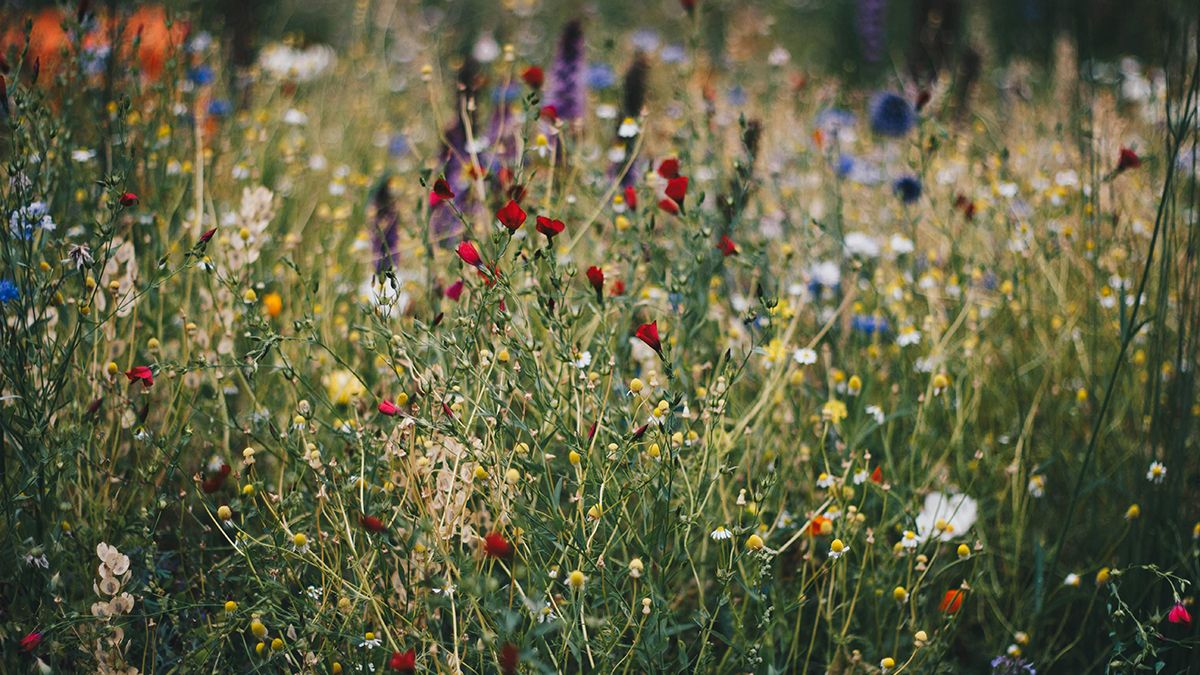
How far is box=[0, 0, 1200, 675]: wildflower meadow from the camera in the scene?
146cm

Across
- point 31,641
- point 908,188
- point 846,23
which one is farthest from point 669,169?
point 846,23

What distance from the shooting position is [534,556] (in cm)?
151

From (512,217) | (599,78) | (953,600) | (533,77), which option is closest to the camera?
(512,217)

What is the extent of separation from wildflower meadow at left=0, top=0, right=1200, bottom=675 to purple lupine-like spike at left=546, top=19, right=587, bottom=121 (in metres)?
0.02

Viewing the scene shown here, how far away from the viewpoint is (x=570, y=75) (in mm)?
2775

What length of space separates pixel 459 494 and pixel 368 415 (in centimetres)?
50

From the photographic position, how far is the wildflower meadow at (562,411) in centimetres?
146

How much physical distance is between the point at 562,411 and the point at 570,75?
4.56 feet

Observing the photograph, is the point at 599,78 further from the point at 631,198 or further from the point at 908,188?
the point at 631,198

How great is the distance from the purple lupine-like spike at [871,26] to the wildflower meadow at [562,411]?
2131 mm

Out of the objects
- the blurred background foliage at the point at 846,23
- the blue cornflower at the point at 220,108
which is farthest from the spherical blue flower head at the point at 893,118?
the blue cornflower at the point at 220,108

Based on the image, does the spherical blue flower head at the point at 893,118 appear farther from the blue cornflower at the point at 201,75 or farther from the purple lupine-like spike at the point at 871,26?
the blue cornflower at the point at 201,75

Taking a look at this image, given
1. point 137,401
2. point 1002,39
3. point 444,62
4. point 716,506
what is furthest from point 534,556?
point 1002,39

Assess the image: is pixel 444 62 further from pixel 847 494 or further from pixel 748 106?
pixel 847 494
